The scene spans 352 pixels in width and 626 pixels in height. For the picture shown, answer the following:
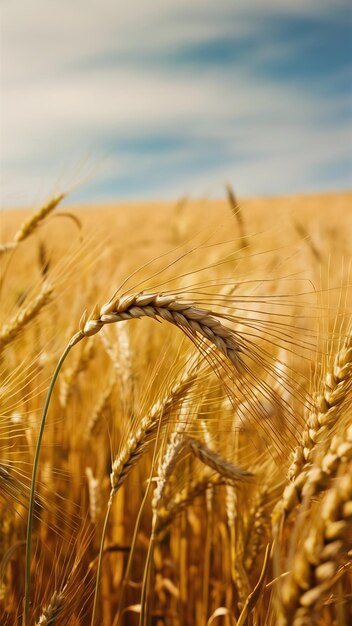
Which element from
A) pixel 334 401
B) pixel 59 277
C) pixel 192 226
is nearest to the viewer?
pixel 334 401

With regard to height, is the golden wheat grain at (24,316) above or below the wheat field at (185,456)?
above

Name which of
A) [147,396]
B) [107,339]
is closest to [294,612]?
[147,396]

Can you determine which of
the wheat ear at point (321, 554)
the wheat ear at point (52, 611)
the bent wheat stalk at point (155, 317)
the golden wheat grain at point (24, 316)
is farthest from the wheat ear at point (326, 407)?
the golden wheat grain at point (24, 316)

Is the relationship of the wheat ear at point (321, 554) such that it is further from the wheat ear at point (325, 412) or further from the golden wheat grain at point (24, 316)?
the golden wheat grain at point (24, 316)

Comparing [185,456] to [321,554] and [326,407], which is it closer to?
[326,407]

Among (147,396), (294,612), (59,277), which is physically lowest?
(294,612)

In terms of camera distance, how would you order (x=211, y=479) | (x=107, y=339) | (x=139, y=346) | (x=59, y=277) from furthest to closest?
1. (x=139, y=346)
2. (x=107, y=339)
3. (x=59, y=277)
4. (x=211, y=479)

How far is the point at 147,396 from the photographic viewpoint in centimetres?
117

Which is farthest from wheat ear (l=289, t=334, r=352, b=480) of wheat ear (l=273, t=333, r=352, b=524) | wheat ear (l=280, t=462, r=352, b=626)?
wheat ear (l=280, t=462, r=352, b=626)

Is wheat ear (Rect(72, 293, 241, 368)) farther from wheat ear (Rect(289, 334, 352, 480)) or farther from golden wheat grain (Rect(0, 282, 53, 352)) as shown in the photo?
golden wheat grain (Rect(0, 282, 53, 352))

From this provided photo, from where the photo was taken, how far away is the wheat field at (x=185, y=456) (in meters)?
0.85

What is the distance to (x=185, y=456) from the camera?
1.22 metres

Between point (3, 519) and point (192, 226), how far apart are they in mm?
3829

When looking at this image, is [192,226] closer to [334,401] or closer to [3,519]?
[3,519]
